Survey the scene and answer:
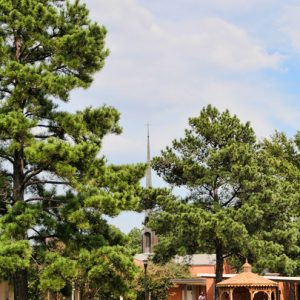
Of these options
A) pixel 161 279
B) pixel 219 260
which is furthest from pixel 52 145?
pixel 161 279

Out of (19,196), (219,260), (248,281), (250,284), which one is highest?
(19,196)

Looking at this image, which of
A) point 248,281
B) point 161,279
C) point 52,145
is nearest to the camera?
point 52,145

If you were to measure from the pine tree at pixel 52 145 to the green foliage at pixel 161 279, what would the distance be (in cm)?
2181

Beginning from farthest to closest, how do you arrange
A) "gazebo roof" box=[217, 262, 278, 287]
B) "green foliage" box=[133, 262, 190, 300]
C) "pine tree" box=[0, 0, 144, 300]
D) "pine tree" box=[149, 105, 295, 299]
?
"green foliage" box=[133, 262, 190, 300], "pine tree" box=[149, 105, 295, 299], "gazebo roof" box=[217, 262, 278, 287], "pine tree" box=[0, 0, 144, 300]

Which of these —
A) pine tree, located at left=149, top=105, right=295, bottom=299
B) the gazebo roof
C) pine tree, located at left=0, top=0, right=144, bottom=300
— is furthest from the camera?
pine tree, located at left=149, top=105, right=295, bottom=299

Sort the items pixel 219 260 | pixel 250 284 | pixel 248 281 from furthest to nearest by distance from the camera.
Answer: pixel 219 260 < pixel 248 281 < pixel 250 284

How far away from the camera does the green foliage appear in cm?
4003

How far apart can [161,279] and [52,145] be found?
84.2ft

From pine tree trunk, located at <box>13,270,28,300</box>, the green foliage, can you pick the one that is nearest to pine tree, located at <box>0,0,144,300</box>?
pine tree trunk, located at <box>13,270,28,300</box>

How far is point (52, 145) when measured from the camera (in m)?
16.8

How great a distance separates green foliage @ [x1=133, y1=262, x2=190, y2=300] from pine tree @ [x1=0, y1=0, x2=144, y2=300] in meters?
21.8

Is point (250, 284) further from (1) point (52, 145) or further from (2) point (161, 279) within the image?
(2) point (161, 279)

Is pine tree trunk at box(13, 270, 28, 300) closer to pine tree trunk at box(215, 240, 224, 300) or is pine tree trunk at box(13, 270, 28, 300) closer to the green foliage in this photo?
pine tree trunk at box(215, 240, 224, 300)

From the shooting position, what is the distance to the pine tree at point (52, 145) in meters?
17.0
